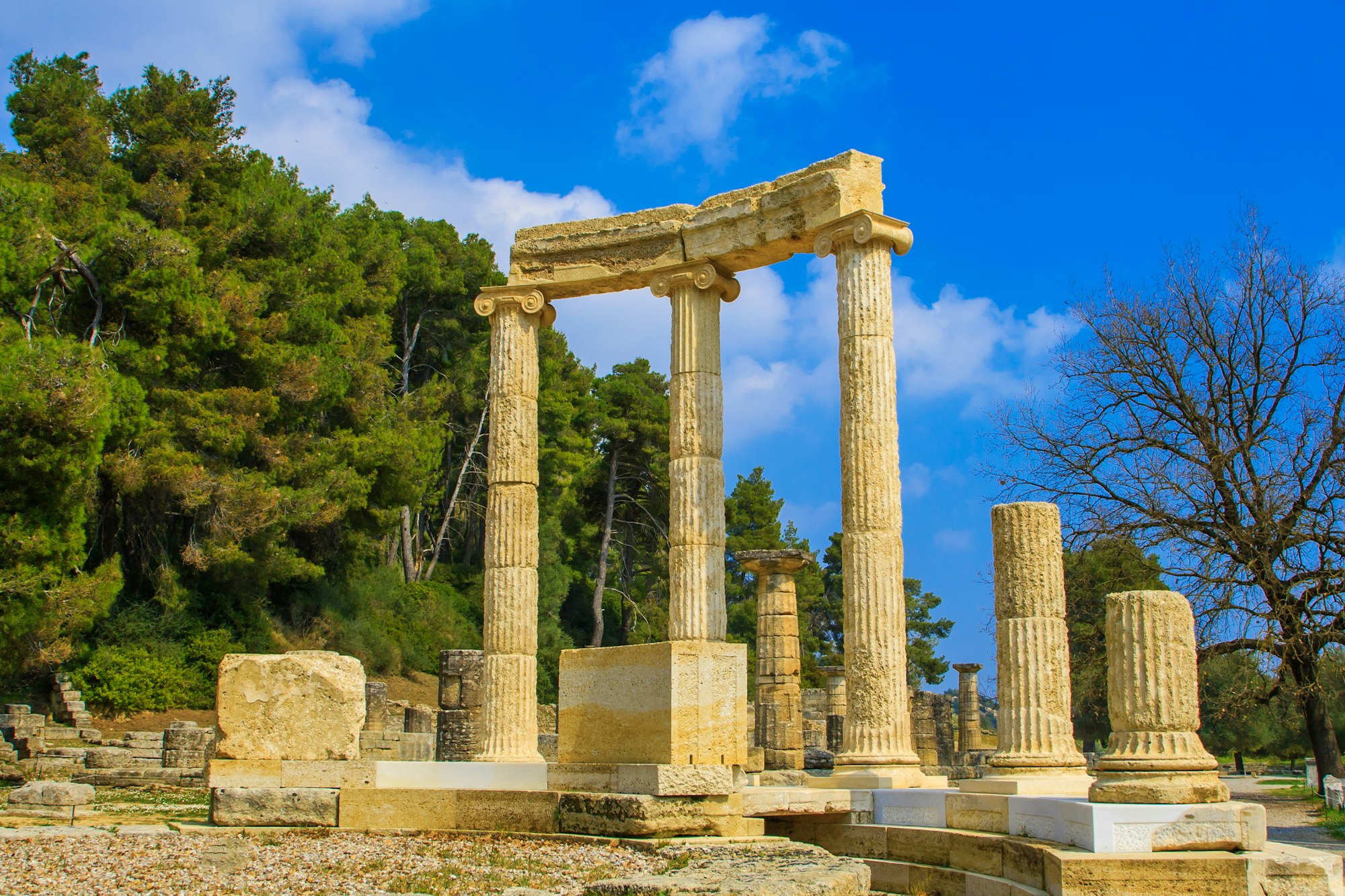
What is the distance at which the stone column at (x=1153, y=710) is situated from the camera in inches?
304

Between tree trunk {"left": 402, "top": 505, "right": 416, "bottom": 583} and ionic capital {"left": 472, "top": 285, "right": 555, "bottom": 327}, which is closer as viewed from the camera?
ionic capital {"left": 472, "top": 285, "right": 555, "bottom": 327}

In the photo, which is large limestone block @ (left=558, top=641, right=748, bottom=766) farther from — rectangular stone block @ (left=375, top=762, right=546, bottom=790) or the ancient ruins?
rectangular stone block @ (left=375, top=762, right=546, bottom=790)

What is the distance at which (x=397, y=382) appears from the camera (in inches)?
1496

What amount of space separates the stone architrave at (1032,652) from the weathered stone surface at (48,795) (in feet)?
28.8

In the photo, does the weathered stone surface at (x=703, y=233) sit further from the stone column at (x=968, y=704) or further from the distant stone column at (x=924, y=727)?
the stone column at (x=968, y=704)

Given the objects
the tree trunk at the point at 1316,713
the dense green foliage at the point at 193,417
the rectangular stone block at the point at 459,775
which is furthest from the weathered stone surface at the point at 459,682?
the tree trunk at the point at 1316,713

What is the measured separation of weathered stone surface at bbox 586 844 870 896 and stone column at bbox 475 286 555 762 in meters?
7.87

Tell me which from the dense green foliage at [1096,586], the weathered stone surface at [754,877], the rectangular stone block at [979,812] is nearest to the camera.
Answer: the weathered stone surface at [754,877]

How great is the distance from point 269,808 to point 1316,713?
15.6m

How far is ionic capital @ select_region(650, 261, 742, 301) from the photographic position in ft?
50.0

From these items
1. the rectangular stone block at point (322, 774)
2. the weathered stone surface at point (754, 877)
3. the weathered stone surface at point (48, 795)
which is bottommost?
the weathered stone surface at point (48, 795)

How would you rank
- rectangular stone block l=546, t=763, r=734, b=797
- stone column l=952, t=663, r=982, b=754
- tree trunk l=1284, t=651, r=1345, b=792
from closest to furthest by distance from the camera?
rectangular stone block l=546, t=763, r=734, b=797 → tree trunk l=1284, t=651, r=1345, b=792 → stone column l=952, t=663, r=982, b=754

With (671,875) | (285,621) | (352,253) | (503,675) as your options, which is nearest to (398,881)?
(671,875)

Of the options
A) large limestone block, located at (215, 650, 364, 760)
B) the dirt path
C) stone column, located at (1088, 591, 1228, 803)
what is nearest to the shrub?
large limestone block, located at (215, 650, 364, 760)
